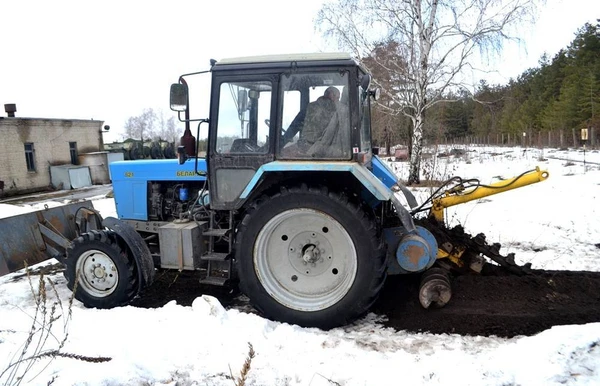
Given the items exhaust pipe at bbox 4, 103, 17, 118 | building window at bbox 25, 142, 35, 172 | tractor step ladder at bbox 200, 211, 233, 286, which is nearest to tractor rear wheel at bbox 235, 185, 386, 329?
tractor step ladder at bbox 200, 211, 233, 286

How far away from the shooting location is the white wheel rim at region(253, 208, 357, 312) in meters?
3.93

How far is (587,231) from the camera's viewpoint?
270 inches

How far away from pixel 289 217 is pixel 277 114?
984mm

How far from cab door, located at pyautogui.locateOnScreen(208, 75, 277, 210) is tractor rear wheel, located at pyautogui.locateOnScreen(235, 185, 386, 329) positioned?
42 cm

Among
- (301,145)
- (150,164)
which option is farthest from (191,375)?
(150,164)

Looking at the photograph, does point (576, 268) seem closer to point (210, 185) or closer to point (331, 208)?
point (331, 208)

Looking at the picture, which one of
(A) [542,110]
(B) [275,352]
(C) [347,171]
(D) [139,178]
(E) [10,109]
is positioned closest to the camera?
(B) [275,352]

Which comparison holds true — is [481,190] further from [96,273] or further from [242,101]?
[96,273]

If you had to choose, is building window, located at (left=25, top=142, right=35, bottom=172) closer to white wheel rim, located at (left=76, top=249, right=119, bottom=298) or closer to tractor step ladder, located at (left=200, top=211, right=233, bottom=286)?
white wheel rim, located at (left=76, top=249, right=119, bottom=298)

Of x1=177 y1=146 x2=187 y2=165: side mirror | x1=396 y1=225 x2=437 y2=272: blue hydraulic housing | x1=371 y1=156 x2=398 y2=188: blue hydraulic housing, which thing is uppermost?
x1=177 y1=146 x2=187 y2=165: side mirror

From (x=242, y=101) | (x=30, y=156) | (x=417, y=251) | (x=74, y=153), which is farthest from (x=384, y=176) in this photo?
(x=74, y=153)

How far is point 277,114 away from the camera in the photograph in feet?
13.1

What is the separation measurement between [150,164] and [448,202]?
353cm

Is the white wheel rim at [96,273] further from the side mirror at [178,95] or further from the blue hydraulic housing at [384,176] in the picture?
the blue hydraulic housing at [384,176]
